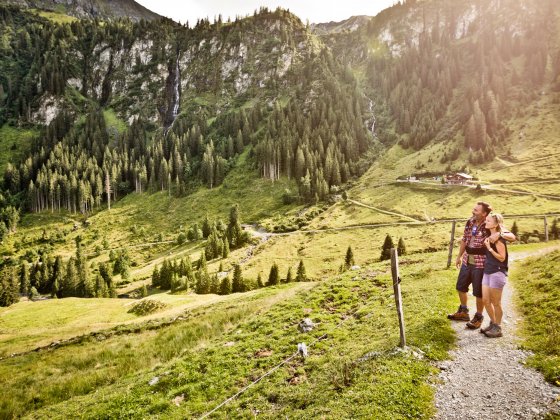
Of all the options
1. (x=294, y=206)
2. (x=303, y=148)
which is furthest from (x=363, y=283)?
(x=303, y=148)

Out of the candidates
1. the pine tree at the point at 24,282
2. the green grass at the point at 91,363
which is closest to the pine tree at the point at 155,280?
the pine tree at the point at 24,282

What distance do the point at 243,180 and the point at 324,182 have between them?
168 ft

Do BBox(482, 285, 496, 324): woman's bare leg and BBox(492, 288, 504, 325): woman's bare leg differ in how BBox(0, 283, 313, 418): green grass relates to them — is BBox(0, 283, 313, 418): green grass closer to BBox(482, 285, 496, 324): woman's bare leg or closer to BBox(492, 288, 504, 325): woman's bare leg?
BBox(482, 285, 496, 324): woman's bare leg

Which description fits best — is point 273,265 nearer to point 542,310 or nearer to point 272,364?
point 272,364

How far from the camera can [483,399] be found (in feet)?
35.9


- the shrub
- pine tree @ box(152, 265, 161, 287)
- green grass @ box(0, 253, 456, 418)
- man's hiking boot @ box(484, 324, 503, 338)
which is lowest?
pine tree @ box(152, 265, 161, 287)

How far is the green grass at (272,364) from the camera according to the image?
12641 millimetres

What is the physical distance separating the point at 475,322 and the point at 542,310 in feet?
12.4

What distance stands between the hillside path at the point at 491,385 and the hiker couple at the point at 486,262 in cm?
113

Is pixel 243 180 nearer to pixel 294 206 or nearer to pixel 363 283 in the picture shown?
pixel 294 206

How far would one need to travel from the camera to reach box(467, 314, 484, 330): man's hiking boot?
50.6 ft

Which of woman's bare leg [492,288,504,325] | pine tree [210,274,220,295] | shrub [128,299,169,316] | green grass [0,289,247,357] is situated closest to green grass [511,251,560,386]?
woman's bare leg [492,288,504,325]

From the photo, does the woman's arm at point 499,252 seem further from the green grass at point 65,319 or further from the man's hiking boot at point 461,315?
the green grass at point 65,319

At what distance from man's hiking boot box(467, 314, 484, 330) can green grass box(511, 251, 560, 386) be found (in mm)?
1734
